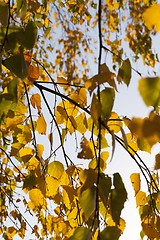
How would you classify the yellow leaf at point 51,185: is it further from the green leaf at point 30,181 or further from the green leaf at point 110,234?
the green leaf at point 110,234

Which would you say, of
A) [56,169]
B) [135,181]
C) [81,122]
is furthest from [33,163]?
[135,181]

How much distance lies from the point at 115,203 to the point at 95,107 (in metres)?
0.18

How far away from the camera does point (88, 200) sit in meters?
0.50

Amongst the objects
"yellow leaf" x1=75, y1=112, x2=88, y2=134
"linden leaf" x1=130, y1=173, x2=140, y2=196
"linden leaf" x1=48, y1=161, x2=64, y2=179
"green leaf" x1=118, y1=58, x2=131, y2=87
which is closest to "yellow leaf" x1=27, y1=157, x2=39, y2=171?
"linden leaf" x1=48, y1=161, x2=64, y2=179

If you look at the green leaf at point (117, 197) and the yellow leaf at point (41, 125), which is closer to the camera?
the green leaf at point (117, 197)

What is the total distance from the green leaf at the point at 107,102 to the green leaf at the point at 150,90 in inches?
4.3

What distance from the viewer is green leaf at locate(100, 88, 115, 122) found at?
51 centimetres

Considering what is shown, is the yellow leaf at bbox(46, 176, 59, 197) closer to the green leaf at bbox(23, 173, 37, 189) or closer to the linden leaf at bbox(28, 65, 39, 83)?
the green leaf at bbox(23, 173, 37, 189)

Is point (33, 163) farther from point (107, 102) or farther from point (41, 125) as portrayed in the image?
point (107, 102)

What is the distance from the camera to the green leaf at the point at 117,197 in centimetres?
49

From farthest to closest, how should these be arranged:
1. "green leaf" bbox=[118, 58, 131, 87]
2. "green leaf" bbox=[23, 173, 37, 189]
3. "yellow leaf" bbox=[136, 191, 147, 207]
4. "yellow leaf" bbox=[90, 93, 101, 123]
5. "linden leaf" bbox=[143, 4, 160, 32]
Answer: "yellow leaf" bbox=[136, 191, 147, 207]
"green leaf" bbox=[23, 173, 37, 189]
"green leaf" bbox=[118, 58, 131, 87]
"yellow leaf" bbox=[90, 93, 101, 123]
"linden leaf" bbox=[143, 4, 160, 32]

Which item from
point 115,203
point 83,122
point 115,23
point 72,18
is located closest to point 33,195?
point 83,122

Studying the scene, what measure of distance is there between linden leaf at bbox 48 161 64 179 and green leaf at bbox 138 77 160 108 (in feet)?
1.45

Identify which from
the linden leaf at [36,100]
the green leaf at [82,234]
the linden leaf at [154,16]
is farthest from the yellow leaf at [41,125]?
the linden leaf at [154,16]
